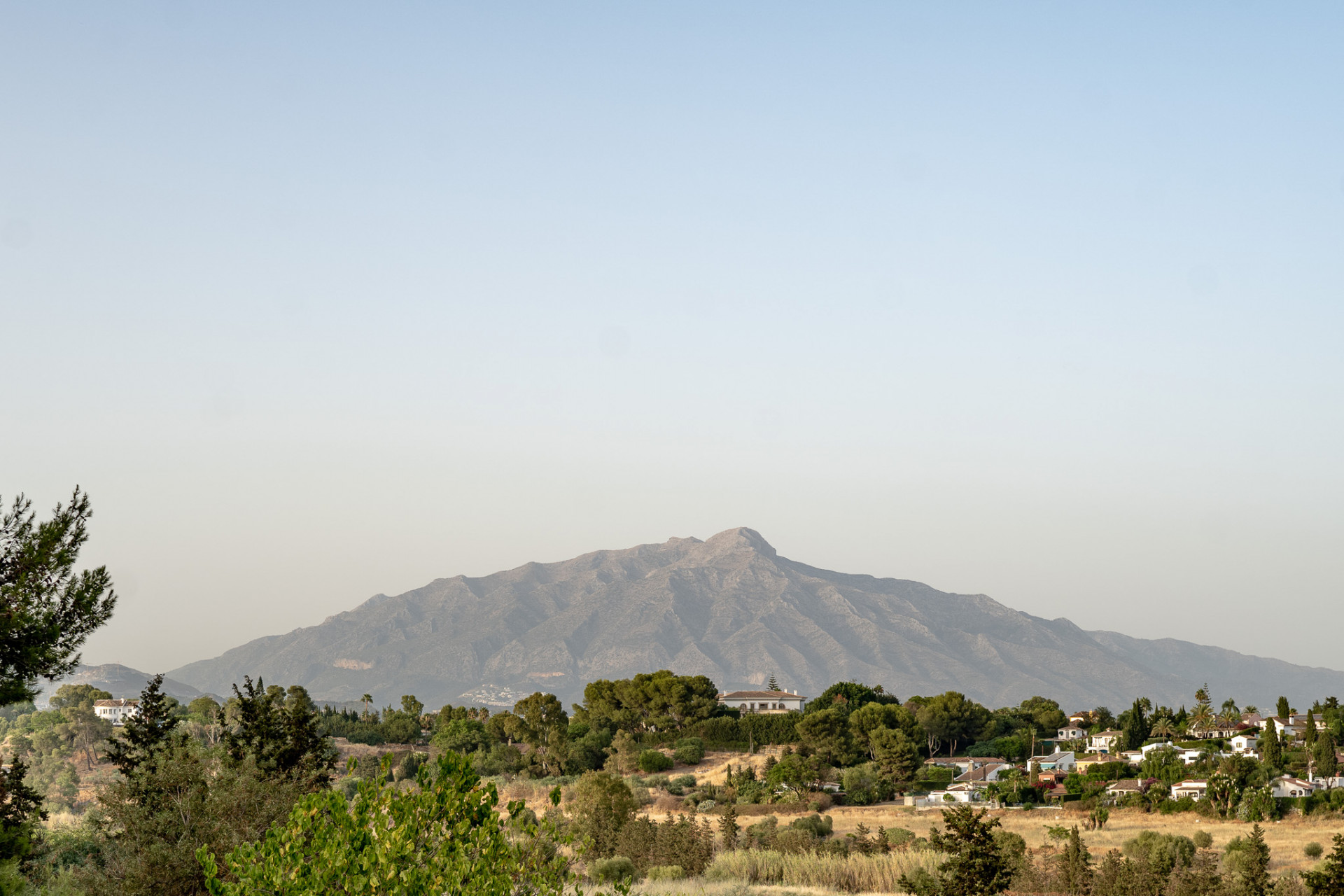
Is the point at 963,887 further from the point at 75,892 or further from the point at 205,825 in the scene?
the point at 75,892

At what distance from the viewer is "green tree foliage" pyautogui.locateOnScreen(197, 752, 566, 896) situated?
7.72 meters

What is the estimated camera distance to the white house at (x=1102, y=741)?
90231mm

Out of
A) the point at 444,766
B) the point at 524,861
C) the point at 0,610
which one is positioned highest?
the point at 0,610

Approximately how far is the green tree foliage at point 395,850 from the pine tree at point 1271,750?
68.5 m

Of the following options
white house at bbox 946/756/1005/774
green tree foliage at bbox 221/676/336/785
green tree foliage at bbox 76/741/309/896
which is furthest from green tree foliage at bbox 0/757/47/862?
white house at bbox 946/756/1005/774

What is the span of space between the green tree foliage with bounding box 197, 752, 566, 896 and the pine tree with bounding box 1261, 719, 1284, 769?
6847 centimetres

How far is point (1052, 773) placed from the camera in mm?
74062

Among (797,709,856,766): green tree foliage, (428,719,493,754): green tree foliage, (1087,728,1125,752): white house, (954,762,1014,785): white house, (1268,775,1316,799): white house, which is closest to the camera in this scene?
(1268,775,1316,799): white house

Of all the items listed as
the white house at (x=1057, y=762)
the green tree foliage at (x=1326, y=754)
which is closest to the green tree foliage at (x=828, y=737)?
the white house at (x=1057, y=762)

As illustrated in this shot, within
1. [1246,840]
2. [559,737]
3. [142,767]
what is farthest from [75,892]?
[559,737]

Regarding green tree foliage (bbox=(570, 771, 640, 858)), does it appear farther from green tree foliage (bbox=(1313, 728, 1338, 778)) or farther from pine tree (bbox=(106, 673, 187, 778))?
green tree foliage (bbox=(1313, 728, 1338, 778))

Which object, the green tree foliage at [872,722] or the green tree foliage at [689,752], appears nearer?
the green tree foliage at [872,722]

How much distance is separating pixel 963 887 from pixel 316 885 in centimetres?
1749

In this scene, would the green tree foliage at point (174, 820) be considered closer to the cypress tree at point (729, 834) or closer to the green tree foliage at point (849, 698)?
the cypress tree at point (729, 834)
